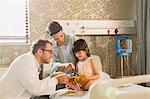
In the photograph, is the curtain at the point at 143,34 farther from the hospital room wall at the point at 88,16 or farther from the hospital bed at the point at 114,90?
the hospital bed at the point at 114,90

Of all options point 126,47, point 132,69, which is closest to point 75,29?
point 126,47

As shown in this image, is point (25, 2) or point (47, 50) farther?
point (25, 2)

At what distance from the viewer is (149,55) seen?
3.57m

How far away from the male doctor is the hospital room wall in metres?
1.39

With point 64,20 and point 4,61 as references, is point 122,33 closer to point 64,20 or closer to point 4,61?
point 64,20

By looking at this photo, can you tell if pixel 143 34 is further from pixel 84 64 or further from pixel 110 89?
pixel 110 89

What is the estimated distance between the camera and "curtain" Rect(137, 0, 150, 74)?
358cm

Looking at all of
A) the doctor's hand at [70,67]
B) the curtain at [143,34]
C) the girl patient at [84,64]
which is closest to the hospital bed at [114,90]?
the girl patient at [84,64]

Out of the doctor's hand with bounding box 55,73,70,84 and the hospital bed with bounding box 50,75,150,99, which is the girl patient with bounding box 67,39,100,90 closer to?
the doctor's hand with bounding box 55,73,70,84

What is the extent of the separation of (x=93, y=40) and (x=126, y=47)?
485 millimetres

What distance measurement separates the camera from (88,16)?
3.90m

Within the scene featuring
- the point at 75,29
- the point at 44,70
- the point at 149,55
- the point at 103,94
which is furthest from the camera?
the point at 75,29

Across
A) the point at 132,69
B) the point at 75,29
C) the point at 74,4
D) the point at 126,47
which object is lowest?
the point at 132,69

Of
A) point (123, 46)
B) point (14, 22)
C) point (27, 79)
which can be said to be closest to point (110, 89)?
point (27, 79)
